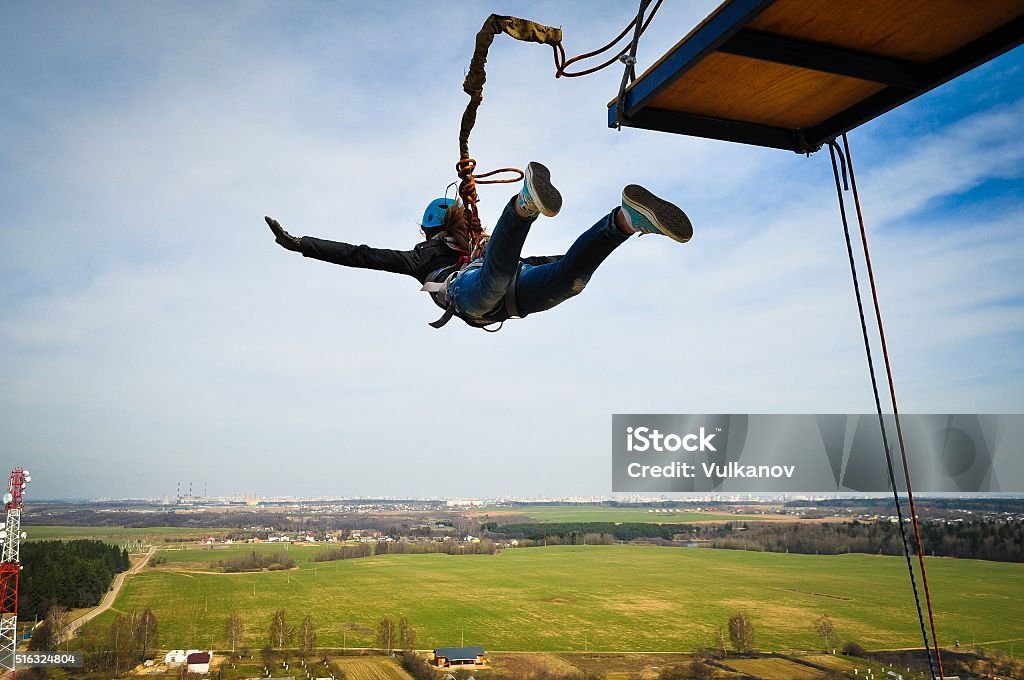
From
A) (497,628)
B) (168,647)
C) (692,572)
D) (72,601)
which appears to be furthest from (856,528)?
(72,601)

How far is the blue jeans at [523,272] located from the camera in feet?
14.4

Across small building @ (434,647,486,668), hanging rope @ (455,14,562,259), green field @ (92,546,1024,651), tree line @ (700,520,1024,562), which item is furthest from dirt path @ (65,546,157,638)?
tree line @ (700,520,1024,562)

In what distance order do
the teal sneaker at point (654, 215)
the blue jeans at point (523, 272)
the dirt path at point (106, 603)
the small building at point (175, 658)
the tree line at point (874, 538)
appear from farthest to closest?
the tree line at point (874, 538), the dirt path at point (106, 603), the small building at point (175, 658), the blue jeans at point (523, 272), the teal sneaker at point (654, 215)

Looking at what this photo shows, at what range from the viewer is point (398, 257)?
6.26m

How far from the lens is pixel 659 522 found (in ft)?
429

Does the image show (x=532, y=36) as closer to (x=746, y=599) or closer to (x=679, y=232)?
(x=679, y=232)

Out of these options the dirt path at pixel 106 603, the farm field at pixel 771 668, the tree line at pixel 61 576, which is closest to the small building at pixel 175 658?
the dirt path at pixel 106 603

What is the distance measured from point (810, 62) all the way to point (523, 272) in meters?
2.60

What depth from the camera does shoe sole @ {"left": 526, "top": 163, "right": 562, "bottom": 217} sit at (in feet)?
13.1

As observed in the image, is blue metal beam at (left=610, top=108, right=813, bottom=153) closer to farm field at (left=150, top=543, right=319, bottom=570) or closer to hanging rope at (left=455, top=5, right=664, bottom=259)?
hanging rope at (left=455, top=5, right=664, bottom=259)

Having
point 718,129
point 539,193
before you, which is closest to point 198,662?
point 539,193

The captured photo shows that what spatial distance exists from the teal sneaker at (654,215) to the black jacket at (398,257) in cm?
249

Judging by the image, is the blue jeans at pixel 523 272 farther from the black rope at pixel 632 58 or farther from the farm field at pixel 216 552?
the farm field at pixel 216 552

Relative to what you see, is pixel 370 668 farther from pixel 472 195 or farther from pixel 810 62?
pixel 810 62
